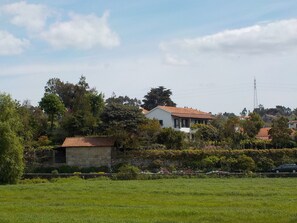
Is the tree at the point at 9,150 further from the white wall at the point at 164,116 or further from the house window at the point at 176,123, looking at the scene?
the house window at the point at 176,123

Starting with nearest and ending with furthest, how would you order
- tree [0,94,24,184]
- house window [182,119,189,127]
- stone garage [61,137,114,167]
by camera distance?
tree [0,94,24,184], stone garage [61,137,114,167], house window [182,119,189,127]

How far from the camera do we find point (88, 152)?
211ft

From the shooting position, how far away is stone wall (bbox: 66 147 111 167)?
63.8 meters

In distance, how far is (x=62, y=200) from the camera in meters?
28.7

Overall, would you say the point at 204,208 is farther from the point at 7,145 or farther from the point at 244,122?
the point at 244,122

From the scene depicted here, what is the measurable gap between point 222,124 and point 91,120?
20.0 meters

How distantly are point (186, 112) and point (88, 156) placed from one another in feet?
96.8

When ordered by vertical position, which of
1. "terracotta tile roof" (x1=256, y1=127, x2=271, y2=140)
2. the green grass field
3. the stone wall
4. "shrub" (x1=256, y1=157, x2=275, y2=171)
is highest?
"terracotta tile roof" (x1=256, y1=127, x2=271, y2=140)

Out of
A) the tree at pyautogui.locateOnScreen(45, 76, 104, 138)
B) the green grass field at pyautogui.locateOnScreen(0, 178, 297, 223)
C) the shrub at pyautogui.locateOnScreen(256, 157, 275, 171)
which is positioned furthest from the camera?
the tree at pyautogui.locateOnScreen(45, 76, 104, 138)

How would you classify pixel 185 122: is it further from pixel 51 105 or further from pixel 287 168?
pixel 287 168

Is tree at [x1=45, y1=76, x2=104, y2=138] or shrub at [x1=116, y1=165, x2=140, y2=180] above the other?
tree at [x1=45, y1=76, x2=104, y2=138]

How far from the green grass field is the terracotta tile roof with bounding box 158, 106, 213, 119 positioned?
51.6 metres

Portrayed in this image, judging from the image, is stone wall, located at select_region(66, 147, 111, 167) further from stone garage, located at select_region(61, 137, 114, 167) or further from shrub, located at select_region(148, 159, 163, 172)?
shrub, located at select_region(148, 159, 163, 172)

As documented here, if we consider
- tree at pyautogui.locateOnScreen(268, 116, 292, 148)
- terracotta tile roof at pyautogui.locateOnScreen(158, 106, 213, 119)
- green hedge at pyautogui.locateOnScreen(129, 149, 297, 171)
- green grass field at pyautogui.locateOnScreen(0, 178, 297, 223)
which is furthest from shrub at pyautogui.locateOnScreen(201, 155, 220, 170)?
green grass field at pyautogui.locateOnScreen(0, 178, 297, 223)
